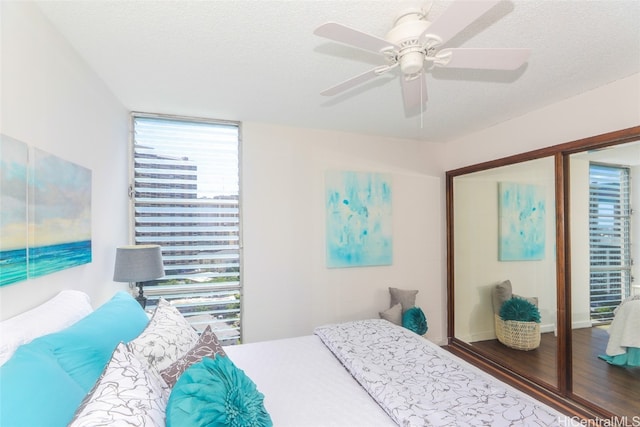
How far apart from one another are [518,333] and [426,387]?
2069mm

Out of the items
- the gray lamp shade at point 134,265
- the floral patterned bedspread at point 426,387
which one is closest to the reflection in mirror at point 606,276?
the floral patterned bedspread at point 426,387

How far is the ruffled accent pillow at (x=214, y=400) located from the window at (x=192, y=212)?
1955 millimetres

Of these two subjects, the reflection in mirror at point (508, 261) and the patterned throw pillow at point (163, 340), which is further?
the reflection in mirror at point (508, 261)

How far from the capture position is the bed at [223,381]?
0.86 m

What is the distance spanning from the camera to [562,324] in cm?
249

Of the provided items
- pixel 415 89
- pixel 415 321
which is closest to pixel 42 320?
pixel 415 89

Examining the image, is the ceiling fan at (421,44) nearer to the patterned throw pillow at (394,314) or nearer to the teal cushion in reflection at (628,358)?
the teal cushion in reflection at (628,358)

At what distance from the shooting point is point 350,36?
3.95ft

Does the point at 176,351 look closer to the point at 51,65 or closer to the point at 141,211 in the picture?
the point at 51,65

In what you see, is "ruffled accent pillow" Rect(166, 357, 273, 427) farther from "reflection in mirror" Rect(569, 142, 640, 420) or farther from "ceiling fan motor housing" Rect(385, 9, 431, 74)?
"reflection in mirror" Rect(569, 142, 640, 420)

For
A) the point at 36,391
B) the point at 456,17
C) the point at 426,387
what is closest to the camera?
the point at 36,391

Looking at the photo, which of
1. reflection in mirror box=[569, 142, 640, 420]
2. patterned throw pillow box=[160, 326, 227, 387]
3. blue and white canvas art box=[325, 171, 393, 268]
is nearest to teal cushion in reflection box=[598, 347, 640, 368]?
reflection in mirror box=[569, 142, 640, 420]
